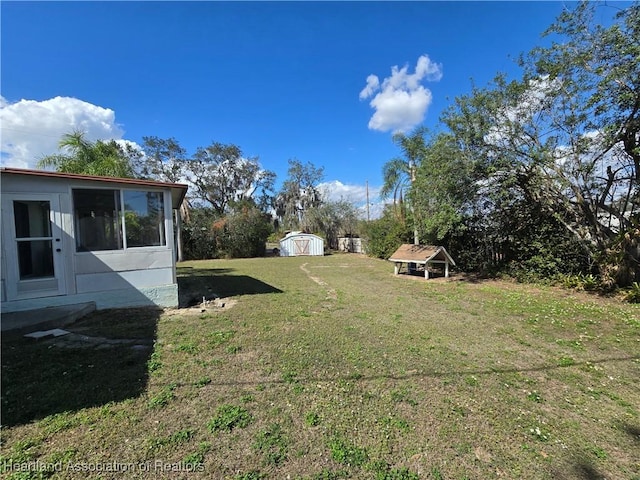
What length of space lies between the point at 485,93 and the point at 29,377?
402 inches

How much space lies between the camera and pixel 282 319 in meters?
5.05

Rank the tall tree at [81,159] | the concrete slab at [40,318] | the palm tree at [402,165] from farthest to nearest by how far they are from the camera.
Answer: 1. the palm tree at [402,165]
2. the tall tree at [81,159]
3. the concrete slab at [40,318]

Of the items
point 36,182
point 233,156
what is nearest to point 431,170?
point 36,182

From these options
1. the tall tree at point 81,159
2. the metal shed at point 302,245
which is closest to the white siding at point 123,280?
the tall tree at point 81,159

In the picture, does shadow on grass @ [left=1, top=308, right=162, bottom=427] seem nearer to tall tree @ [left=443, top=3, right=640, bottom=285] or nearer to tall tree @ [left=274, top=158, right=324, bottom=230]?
tall tree @ [left=443, top=3, right=640, bottom=285]

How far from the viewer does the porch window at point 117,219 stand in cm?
526

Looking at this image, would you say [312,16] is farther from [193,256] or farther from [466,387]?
[193,256]

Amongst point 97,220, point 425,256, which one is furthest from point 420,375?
point 425,256

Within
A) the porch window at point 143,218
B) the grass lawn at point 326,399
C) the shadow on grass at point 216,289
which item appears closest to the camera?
the grass lawn at point 326,399

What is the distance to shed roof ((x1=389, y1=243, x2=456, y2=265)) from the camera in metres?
9.53

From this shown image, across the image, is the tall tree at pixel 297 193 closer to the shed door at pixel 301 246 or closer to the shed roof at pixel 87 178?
the shed door at pixel 301 246

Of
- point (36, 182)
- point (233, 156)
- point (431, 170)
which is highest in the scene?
point (233, 156)

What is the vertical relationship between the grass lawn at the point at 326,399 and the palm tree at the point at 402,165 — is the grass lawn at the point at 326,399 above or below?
below

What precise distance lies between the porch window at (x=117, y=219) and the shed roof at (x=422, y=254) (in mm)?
7444
